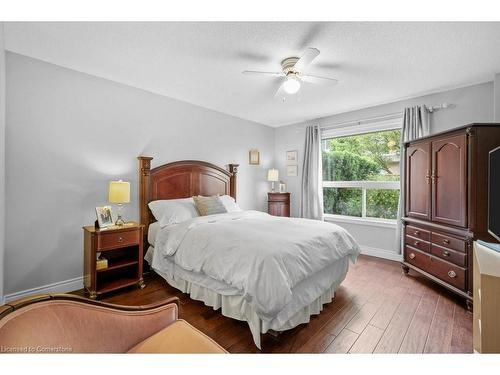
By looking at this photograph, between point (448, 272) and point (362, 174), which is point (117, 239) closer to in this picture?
point (448, 272)

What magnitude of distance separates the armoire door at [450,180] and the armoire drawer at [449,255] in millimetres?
294

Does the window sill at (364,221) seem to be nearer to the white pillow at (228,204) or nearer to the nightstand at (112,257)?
the white pillow at (228,204)

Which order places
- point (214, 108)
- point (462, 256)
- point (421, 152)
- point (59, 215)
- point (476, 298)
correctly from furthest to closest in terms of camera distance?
point (214, 108) → point (421, 152) → point (59, 215) → point (462, 256) → point (476, 298)

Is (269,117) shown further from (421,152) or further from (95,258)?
(95,258)

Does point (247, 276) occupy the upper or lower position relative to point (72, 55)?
lower

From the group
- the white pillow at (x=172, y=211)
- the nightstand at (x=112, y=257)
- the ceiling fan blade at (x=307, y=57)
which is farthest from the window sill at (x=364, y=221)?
the nightstand at (x=112, y=257)

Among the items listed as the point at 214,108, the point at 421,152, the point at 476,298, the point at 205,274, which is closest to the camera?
the point at 476,298

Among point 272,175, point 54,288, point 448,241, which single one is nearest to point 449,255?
point 448,241

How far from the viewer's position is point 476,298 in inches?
53.2

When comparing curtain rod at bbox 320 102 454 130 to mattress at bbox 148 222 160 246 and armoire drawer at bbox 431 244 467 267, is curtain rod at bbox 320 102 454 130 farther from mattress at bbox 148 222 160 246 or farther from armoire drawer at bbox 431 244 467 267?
mattress at bbox 148 222 160 246

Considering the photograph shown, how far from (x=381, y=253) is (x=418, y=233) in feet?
3.59

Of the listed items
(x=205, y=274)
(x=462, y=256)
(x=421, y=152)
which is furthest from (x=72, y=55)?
(x=462, y=256)

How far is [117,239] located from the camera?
246cm

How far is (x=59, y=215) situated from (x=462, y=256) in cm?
423
